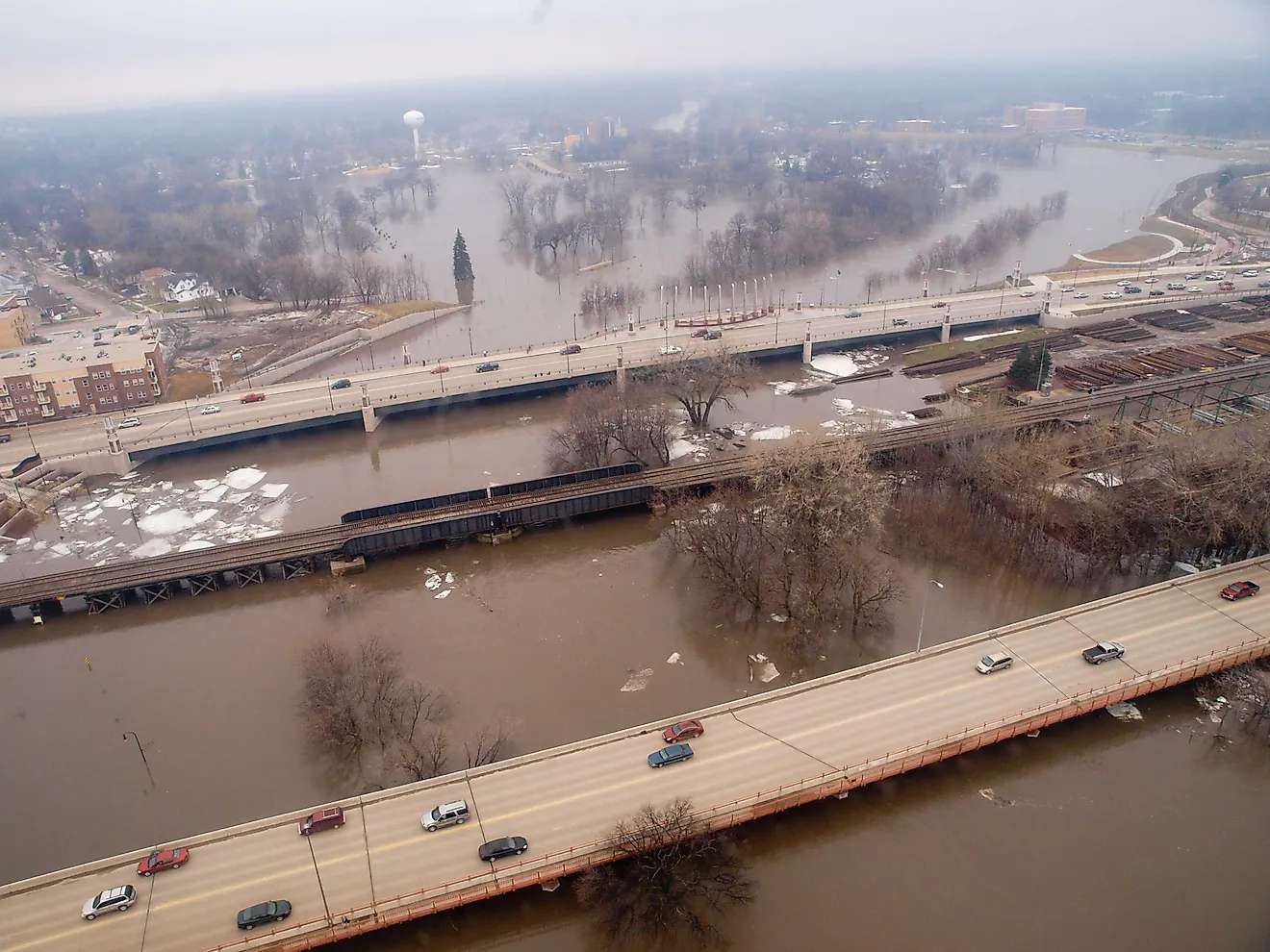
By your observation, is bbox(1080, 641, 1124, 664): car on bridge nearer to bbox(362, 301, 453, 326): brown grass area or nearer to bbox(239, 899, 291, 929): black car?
bbox(239, 899, 291, 929): black car

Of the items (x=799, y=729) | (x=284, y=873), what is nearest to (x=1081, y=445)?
(x=799, y=729)

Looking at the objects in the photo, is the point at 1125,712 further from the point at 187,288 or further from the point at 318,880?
the point at 187,288

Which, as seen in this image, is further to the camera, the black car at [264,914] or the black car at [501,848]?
the black car at [501,848]

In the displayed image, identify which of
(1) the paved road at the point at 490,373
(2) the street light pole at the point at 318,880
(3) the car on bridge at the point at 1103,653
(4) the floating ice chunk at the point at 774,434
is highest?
(1) the paved road at the point at 490,373

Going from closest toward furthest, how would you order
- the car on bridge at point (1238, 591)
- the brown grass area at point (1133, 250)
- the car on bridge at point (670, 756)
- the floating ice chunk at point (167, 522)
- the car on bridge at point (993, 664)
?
the car on bridge at point (670, 756), the car on bridge at point (993, 664), the car on bridge at point (1238, 591), the floating ice chunk at point (167, 522), the brown grass area at point (1133, 250)

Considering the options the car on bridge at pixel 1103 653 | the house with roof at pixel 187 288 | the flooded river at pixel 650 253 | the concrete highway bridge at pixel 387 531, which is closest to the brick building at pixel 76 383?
the flooded river at pixel 650 253

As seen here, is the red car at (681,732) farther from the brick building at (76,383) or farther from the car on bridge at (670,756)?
the brick building at (76,383)
